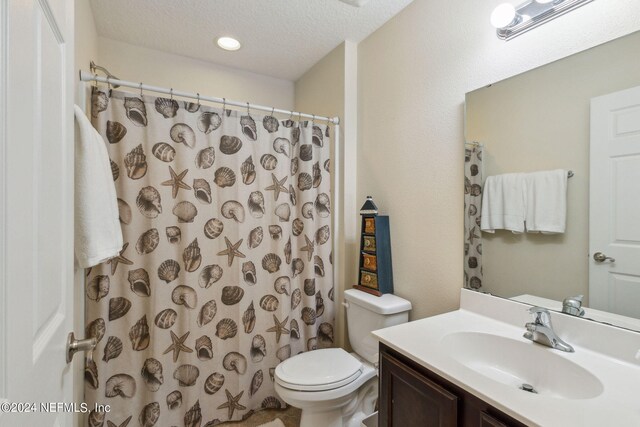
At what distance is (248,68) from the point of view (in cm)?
242

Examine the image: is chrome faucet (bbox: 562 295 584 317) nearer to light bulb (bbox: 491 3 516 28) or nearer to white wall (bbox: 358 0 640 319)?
white wall (bbox: 358 0 640 319)

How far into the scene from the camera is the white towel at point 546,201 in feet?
3.57

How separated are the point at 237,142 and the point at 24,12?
1334 mm

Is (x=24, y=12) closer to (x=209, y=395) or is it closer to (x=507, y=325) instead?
(x=507, y=325)

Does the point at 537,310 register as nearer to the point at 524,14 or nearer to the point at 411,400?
the point at 411,400

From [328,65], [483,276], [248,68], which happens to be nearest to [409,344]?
[483,276]

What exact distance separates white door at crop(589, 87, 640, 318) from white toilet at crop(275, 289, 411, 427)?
33.2 inches

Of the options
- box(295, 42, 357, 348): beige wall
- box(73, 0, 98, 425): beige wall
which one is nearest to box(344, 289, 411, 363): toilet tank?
box(295, 42, 357, 348): beige wall

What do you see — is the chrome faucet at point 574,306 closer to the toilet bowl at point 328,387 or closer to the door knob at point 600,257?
the door knob at point 600,257

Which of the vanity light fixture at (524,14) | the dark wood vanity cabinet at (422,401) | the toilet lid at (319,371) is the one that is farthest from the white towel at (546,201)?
the toilet lid at (319,371)

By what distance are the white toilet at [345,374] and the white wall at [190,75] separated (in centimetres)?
179

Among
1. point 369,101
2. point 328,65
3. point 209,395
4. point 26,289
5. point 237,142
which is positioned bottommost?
point 209,395

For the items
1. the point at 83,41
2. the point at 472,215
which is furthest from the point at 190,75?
the point at 472,215

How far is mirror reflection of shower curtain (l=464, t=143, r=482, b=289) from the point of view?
52.8 inches
